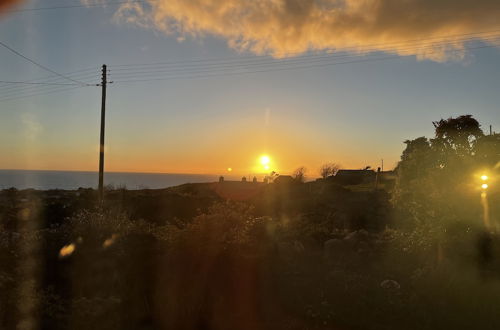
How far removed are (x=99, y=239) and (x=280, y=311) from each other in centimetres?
445

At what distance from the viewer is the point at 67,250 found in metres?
9.73

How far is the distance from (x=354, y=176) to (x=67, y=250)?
64968mm

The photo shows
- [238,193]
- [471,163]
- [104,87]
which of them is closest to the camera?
[471,163]

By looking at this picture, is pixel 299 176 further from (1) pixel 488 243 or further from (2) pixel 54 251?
(2) pixel 54 251

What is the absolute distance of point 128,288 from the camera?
9.44m

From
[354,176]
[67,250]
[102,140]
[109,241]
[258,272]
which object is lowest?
[258,272]

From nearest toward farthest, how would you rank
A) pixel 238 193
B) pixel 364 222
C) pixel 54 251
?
pixel 54 251 < pixel 364 222 < pixel 238 193

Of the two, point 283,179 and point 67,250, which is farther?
point 283,179

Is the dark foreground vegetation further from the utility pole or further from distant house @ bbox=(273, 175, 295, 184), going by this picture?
distant house @ bbox=(273, 175, 295, 184)

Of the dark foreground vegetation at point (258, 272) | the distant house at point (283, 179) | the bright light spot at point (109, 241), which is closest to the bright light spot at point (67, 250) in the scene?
the dark foreground vegetation at point (258, 272)

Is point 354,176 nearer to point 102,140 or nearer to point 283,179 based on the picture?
point 283,179

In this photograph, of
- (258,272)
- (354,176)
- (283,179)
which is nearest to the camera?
(258,272)

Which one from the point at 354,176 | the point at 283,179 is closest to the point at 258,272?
the point at 283,179

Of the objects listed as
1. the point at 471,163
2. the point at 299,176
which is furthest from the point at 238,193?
the point at 471,163
